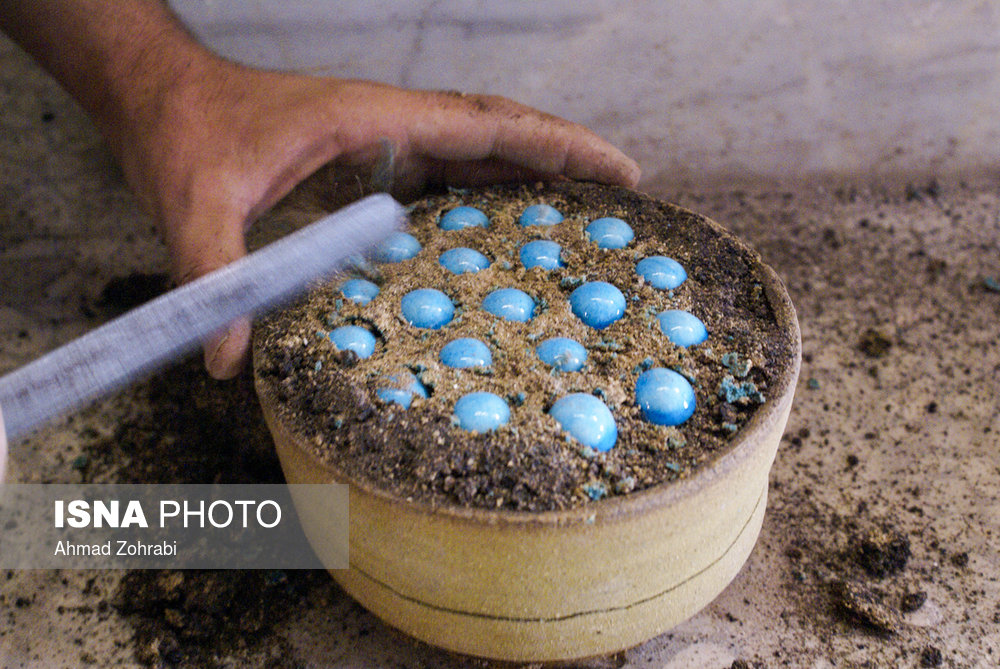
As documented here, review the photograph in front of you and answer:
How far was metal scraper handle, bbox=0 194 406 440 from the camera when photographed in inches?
42.1

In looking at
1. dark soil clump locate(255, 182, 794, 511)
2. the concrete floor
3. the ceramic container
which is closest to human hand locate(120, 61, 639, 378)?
dark soil clump locate(255, 182, 794, 511)

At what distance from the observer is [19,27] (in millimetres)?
1666

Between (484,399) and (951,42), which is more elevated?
(951,42)

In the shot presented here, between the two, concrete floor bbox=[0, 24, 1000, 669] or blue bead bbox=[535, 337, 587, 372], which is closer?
blue bead bbox=[535, 337, 587, 372]

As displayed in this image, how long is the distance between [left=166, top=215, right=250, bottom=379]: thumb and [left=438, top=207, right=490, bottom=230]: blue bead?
0.34 metres

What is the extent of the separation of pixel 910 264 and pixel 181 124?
1.69 m

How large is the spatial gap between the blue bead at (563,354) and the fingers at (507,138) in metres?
0.48

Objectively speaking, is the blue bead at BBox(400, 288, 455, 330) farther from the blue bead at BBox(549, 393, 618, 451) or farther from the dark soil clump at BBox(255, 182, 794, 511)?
the blue bead at BBox(549, 393, 618, 451)

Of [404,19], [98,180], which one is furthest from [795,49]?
[98,180]

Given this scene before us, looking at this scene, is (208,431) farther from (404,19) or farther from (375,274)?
(404,19)

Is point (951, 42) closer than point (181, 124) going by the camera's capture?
No

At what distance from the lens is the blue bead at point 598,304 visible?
1.25m

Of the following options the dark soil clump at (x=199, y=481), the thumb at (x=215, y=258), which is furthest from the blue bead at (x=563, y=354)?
the dark soil clump at (x=199, y=481)

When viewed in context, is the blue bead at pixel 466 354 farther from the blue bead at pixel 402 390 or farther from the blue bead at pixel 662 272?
the blue bead at pixel 662 272
